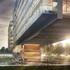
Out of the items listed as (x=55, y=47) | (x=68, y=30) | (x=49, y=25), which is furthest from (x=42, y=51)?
(x=49, y=25)

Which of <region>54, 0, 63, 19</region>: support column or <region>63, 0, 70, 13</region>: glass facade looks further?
<region>63, 0, 70, 13</region>: glass facade

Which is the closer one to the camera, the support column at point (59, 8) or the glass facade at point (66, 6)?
the support column at point (59, 8)

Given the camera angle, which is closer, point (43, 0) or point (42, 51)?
point (43, 0)

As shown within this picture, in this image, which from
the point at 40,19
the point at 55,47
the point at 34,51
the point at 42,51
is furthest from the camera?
the point at 42,51

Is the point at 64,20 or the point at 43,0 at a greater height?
the point at 43,0

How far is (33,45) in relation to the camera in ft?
221

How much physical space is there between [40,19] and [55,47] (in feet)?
101

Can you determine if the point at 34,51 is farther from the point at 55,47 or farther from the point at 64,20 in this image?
the point at 64,20

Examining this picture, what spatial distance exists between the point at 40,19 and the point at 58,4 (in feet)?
12.7

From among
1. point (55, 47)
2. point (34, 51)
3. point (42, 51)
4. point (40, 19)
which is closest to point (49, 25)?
point (40, 19)

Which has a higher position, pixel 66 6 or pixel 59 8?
pixel 66 6

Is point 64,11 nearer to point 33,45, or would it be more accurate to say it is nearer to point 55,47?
point 55,47

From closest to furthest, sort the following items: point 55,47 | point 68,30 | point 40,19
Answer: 1. point 40,19
2. point 68,30
3. point 55,47

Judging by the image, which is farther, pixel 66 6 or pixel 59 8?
pixel 66 6
